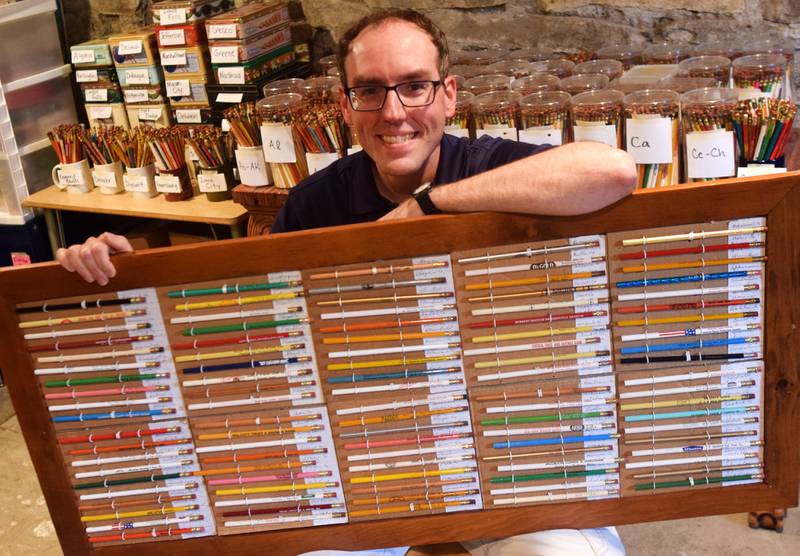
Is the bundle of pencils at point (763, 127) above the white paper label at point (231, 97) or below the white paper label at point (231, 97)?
below

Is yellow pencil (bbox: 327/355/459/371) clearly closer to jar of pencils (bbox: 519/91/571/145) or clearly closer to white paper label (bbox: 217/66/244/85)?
jar of pencils (bbox: 519/91/571/145)

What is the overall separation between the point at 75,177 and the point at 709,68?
240 centimetres

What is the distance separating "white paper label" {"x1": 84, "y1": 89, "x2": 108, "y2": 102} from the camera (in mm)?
3568

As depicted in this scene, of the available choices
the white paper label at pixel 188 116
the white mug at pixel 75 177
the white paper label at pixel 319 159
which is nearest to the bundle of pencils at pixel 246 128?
the white paper label at pixel 319 159

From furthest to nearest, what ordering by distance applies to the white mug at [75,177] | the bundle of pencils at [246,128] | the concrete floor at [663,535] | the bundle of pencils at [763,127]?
the white mug at [75,177] → the bundle of pencils at [246,128] → the concrete floor at [663,535] → the bundle of pencils at [763,127]

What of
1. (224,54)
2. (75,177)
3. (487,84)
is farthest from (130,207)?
(487,84)

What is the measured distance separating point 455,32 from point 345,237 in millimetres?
1941

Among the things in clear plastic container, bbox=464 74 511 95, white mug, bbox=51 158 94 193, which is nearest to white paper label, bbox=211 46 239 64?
white mug, bbox=51 158 94 193

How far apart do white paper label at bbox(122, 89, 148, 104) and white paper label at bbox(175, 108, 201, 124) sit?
162 mm

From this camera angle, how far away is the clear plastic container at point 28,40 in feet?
11.4

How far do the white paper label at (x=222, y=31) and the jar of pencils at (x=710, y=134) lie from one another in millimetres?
1711

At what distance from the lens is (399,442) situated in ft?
5.30

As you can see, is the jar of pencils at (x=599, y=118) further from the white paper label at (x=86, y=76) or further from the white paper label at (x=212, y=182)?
the white paper label at (x=86, y=76)

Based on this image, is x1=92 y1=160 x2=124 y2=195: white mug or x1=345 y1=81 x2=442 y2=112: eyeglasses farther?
x1=92 y1=160 x2=124 y2=195: white mug
